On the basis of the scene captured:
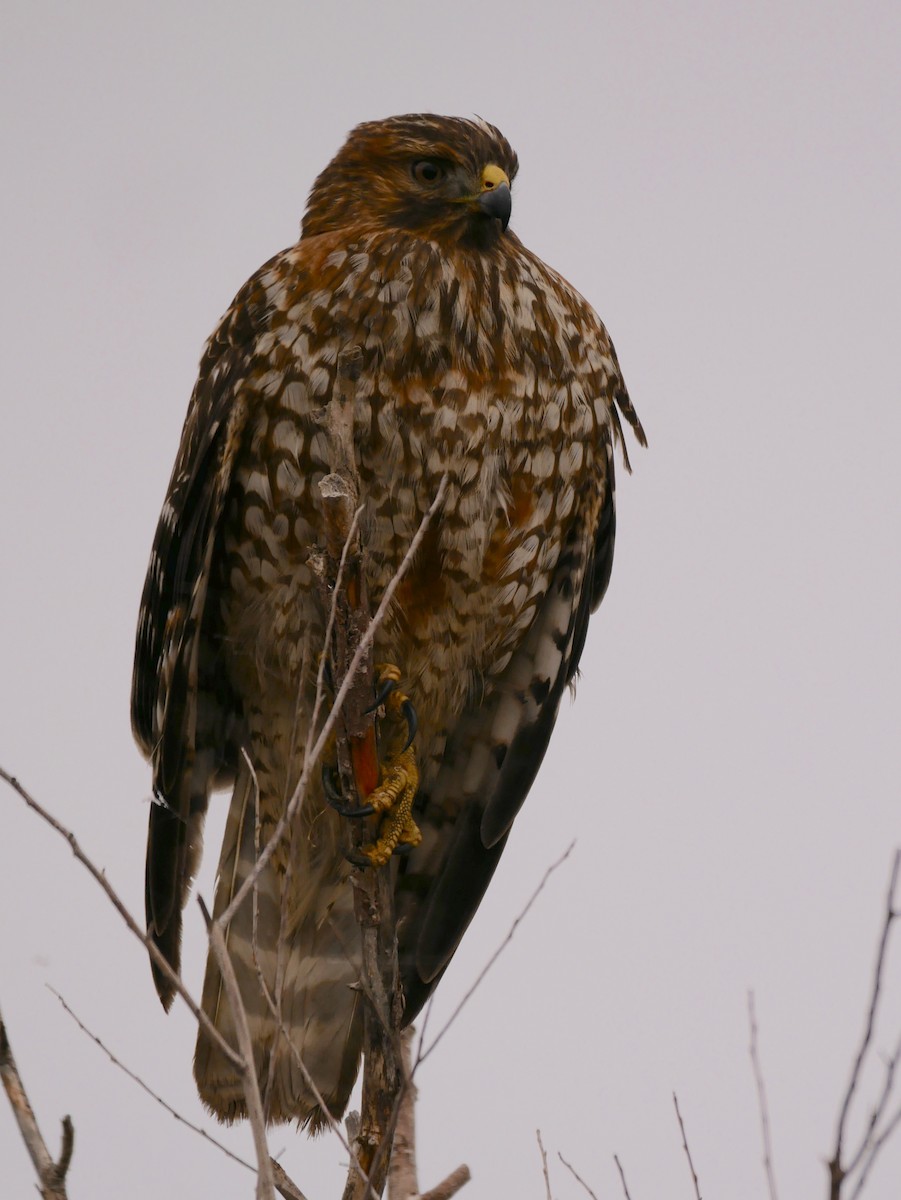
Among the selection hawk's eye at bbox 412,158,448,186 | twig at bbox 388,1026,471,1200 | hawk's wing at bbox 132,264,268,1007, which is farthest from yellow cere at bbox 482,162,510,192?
twig at bbox 388,1026,471,1200

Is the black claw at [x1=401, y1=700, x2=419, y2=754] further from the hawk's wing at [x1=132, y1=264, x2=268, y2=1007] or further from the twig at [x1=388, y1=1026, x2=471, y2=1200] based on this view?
the twig at [x1=388, y1=1026, x2=471, y2=1200]

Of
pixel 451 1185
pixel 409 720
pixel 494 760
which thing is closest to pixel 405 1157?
pixel 451 1185

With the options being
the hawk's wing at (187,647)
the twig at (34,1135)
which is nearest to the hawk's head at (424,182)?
the hawk's wing at (187,647)

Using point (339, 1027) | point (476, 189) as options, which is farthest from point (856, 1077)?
point (476, 189)

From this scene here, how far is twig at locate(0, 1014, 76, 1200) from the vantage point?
7.08 feet

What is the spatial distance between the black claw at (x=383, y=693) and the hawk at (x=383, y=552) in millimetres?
246

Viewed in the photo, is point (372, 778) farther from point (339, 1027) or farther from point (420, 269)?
point (420, 269)

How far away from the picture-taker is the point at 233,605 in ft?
13.9

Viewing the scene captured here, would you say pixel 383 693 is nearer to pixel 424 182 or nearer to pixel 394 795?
pixel 394 795

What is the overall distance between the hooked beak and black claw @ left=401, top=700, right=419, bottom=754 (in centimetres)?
137

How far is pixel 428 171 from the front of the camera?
4.20 m

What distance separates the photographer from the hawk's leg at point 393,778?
3742mm

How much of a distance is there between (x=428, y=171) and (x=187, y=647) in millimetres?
1514

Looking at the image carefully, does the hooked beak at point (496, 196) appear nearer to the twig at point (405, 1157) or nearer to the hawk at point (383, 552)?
A: the hawk at point (383, 552)
